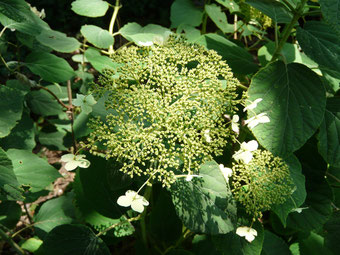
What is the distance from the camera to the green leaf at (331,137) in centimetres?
125

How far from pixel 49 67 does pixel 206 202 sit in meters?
1.16

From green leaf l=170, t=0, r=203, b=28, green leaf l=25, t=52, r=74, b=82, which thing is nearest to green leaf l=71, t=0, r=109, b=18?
green leaf l=25, t=52, r=74, b=82

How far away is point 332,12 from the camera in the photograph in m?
0.94

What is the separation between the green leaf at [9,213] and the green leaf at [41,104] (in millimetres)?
617

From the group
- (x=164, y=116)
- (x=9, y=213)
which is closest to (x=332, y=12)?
(x=164, y=116)

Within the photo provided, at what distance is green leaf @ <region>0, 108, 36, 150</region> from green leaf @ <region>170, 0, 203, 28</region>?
1.11 m

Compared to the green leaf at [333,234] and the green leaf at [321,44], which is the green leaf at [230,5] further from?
the green leaf at [333,234]

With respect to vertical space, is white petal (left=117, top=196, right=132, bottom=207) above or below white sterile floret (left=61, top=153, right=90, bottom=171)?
below

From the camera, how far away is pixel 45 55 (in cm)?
172

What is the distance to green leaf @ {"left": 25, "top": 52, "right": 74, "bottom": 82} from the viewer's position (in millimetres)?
1630

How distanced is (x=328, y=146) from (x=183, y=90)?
0.70 meters

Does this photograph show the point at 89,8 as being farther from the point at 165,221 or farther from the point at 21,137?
the point at 165,221

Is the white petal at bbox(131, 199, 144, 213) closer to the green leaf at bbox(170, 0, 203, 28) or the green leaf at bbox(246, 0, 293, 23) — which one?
the green leaf at bbox(246, 0, 293, 23)

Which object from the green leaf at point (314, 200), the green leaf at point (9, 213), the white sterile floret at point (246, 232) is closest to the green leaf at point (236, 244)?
the white sterile floret at point (246, 232)
